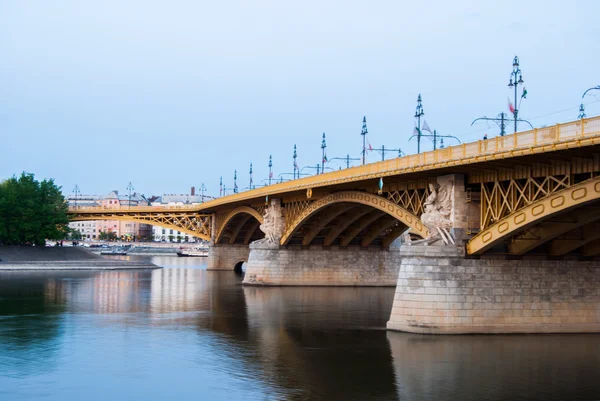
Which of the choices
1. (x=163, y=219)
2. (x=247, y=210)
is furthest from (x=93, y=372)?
(x=163, y=219)

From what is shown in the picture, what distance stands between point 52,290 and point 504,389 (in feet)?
165

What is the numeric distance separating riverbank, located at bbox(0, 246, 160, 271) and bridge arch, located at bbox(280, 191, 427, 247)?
4327 cm

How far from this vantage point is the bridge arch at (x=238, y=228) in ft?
336

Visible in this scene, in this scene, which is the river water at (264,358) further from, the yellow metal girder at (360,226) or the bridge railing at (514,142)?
the yellow metal girder at (360,226)

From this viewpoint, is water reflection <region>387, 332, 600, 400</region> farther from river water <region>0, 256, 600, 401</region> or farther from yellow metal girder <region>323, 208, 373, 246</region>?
yellow metal girder <region>323, 208, 373, 246</region>

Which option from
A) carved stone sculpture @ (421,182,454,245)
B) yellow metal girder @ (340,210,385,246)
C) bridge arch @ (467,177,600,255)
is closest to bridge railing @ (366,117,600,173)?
carved stone sculpture @ (421,182,454,245)

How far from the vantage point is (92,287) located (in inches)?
2980

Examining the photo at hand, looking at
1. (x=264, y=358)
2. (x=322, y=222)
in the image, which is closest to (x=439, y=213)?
(x=264, y=358)

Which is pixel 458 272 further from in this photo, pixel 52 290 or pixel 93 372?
pixel 52 290

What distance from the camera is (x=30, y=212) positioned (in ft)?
358

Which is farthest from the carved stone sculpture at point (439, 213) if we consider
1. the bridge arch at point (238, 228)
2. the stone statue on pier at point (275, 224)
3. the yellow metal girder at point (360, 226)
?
the bridge arch at point (238, 228)

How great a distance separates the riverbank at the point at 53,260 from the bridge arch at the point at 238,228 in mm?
14748

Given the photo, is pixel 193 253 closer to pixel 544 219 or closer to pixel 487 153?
pixel 487 153

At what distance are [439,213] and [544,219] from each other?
8108mm
